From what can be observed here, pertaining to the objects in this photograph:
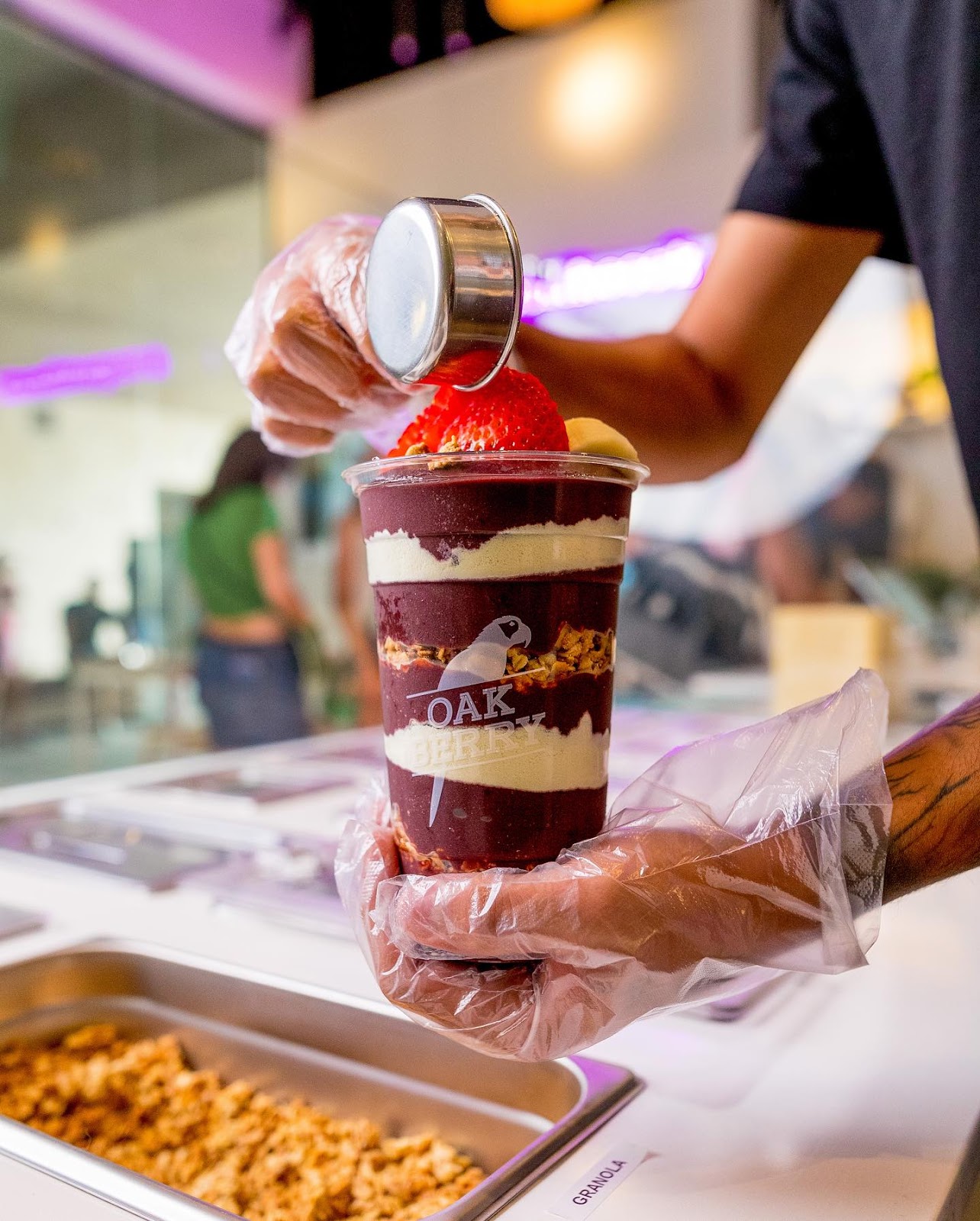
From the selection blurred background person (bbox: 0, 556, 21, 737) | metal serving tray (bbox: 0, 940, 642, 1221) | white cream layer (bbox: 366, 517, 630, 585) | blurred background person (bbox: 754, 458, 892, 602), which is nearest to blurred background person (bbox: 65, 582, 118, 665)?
blurred background person (bbox: 0, 556, 21, 737)

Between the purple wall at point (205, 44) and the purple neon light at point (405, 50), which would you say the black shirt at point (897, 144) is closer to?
the purple neon light at point (405, 50)

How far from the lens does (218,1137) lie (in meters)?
0.84

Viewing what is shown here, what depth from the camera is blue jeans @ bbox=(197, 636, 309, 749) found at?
12.2ft

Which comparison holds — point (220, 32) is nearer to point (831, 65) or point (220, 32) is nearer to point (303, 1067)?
point (831, 65)

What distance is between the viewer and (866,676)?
0.70 metres

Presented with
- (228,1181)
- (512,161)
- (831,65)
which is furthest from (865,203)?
(512,161)

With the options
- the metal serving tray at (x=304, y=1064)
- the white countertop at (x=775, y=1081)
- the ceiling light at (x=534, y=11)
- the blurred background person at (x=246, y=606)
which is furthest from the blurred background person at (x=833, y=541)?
the metal serving tray at (x=304, y=1064)

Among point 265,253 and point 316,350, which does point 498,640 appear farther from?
point 265,253

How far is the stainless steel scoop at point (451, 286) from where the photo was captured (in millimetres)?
571

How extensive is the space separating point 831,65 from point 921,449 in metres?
5.25

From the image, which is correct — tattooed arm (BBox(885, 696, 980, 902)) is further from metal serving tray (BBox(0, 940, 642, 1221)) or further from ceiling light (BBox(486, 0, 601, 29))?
ceiling light (BBox(486, 0, 601, 29))

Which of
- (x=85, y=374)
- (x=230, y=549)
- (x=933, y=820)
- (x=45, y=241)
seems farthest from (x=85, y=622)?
(x=933, y=820)

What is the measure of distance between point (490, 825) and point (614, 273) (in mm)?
4388

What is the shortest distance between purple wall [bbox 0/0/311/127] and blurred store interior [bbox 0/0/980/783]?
0.01 metres
